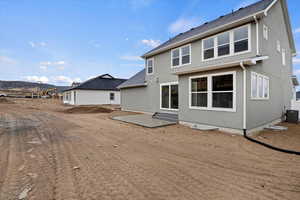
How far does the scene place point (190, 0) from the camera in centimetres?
1293

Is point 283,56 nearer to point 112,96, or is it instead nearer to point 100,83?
point 112,96

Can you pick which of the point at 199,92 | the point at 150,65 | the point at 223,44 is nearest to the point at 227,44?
the point at 223,44

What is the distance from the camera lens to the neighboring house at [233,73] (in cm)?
676

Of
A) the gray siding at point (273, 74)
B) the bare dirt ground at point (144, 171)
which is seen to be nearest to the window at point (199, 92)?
the gray siding at point (273, 74)

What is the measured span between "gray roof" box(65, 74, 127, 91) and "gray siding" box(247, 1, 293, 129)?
74.1 feet

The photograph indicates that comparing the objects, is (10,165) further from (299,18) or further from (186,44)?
(299,18)

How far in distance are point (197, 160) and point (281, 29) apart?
12.7 metres

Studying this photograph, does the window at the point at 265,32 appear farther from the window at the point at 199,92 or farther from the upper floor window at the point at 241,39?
the window at the point at 199,92

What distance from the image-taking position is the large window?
7.61 meters

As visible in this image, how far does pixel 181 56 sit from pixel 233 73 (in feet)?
15.5

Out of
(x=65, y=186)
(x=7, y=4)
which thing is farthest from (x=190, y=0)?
(x=65, y=186)

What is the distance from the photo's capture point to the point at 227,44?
822cm

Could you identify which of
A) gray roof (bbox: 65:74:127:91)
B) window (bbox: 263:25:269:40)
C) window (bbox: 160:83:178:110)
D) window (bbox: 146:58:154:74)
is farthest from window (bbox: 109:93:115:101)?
window (bbox: 263:25:269:40)

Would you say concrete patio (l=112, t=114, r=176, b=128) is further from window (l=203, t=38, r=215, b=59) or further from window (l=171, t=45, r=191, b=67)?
window (l=203, t=38, r=215, b=59)
